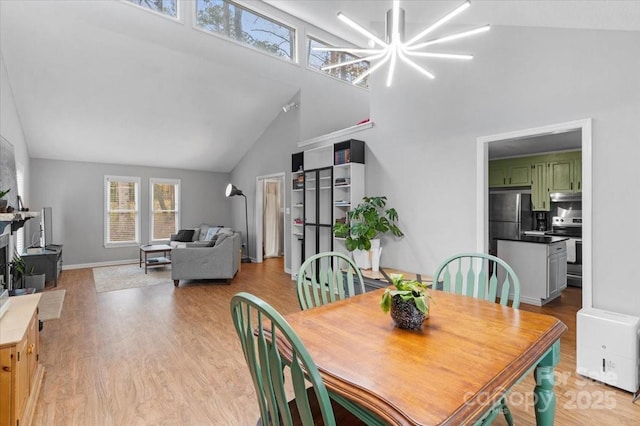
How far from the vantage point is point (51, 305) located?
4.00m

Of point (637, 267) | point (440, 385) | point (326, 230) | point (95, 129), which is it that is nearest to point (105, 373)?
point (440, 385)

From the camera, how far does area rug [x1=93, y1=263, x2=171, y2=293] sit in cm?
508

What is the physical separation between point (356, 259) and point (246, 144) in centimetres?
445

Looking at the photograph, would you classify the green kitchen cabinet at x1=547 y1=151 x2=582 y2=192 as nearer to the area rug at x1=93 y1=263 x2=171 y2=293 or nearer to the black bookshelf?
the black bookshelf

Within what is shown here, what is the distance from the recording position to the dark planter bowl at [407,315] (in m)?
1.33

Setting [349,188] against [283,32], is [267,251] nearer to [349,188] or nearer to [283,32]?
[349,188]

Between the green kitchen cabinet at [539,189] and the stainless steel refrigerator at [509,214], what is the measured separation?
0.42 feet

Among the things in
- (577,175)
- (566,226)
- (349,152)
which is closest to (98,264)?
(349,152)

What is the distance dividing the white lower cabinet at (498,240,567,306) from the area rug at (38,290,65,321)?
5536 millimetres

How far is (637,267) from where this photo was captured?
2414mm

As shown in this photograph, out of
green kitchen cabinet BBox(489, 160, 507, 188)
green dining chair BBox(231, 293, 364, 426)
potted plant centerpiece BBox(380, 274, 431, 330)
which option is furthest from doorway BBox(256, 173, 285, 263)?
green dining chair BBox(231, 293, 364, 426)

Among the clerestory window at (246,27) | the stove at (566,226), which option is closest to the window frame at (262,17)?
the clerestory window at (246,27)

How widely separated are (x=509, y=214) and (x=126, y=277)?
21.6 feet

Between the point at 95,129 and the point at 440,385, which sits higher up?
the point at 95,129
